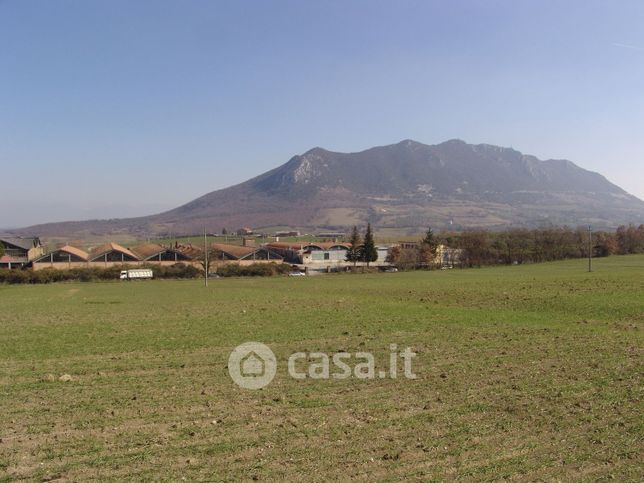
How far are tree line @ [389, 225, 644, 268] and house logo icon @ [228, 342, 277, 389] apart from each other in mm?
82503

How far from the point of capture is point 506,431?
942cm

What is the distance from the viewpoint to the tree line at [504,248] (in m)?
100

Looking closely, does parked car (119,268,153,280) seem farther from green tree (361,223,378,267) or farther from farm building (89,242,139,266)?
green tree (361,223,378,267)

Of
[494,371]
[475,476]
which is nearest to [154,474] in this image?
[475,476]

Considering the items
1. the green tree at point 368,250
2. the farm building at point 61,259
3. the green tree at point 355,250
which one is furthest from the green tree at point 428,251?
the farm building at point 61,259

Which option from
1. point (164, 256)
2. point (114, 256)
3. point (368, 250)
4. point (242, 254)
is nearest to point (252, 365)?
point (164, 256)

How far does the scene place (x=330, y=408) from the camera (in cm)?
1073

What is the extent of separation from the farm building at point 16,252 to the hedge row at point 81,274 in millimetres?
25267

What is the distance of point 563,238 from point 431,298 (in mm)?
82795

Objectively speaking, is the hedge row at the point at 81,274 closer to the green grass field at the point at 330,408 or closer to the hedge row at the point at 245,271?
the hedge row at the point at 245,271

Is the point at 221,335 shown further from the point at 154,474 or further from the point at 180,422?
the point at 154,474

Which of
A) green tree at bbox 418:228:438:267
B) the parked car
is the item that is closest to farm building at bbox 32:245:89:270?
the parked car

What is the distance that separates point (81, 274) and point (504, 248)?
74.2m

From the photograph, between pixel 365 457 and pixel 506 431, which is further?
pixel 506 431
